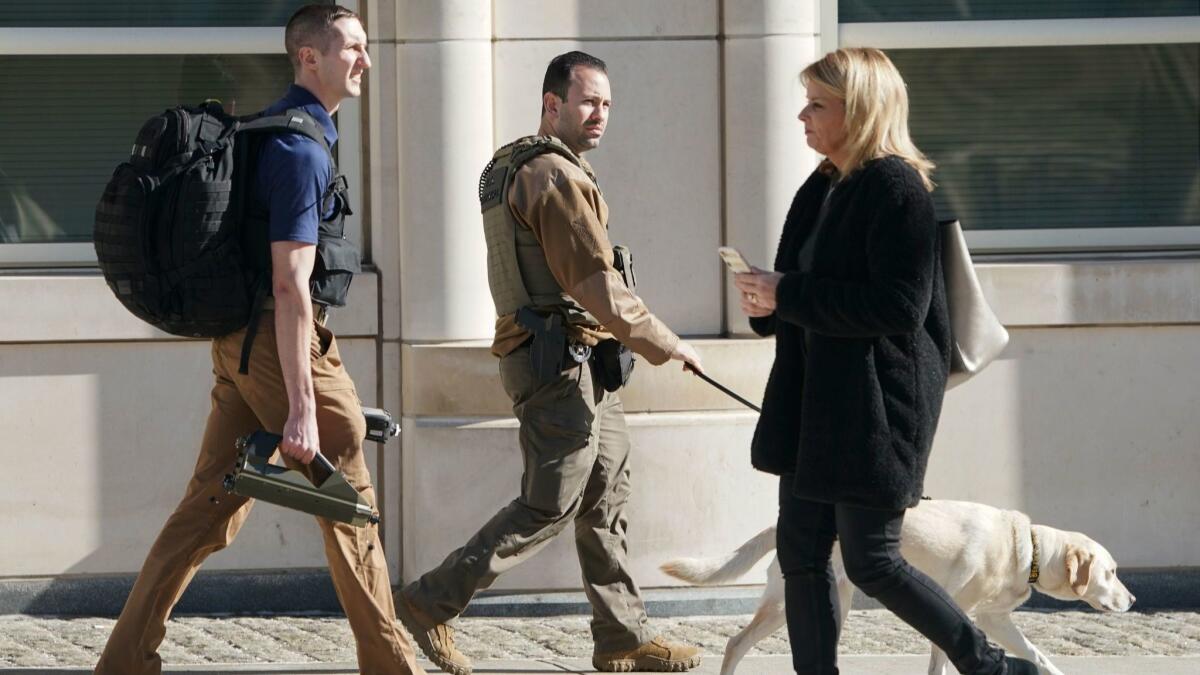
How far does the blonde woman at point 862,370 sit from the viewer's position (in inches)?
169

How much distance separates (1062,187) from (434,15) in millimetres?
2703

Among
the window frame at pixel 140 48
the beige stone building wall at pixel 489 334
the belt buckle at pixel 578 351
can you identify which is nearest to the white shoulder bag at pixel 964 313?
the belt buckle at pixel 578 351

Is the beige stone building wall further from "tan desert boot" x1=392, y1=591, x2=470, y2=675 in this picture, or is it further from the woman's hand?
the woman's hand

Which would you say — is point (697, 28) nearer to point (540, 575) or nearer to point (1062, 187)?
point (1062, 187)

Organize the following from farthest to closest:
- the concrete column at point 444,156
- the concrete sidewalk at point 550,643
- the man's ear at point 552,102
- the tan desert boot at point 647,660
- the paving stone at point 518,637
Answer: the concrete column at point 444,156 → the paving stone at point 518,637 → the concrete sidewalk at point 550,643 → the tan desert boot at point 647,660 → the man's ear at point 552,102

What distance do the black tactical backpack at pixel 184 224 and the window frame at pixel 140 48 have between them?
2313mm

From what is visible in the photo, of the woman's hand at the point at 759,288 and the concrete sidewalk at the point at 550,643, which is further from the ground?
the woman's hand at the point at 759,288

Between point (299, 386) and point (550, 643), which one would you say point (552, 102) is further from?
point (550, 643)

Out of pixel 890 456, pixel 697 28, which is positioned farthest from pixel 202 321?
pixel 697 28

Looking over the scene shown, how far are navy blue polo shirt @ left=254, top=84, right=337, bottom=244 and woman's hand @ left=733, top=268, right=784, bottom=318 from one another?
1.11 m

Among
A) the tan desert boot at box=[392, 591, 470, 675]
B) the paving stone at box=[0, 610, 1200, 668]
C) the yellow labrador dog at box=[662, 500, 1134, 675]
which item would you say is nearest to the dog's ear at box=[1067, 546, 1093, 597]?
the yellow labrador dog at box=[662, 500, 1134, 675]

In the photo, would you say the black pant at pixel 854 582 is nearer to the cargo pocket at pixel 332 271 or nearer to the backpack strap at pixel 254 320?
the cargo pocket at pixel 332 271

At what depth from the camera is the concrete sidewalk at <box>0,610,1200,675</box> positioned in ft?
18.8

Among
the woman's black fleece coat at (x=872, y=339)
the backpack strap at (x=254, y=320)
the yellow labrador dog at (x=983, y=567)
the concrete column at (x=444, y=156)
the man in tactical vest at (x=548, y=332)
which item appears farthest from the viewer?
the concrete column at (x=444, y=156)
